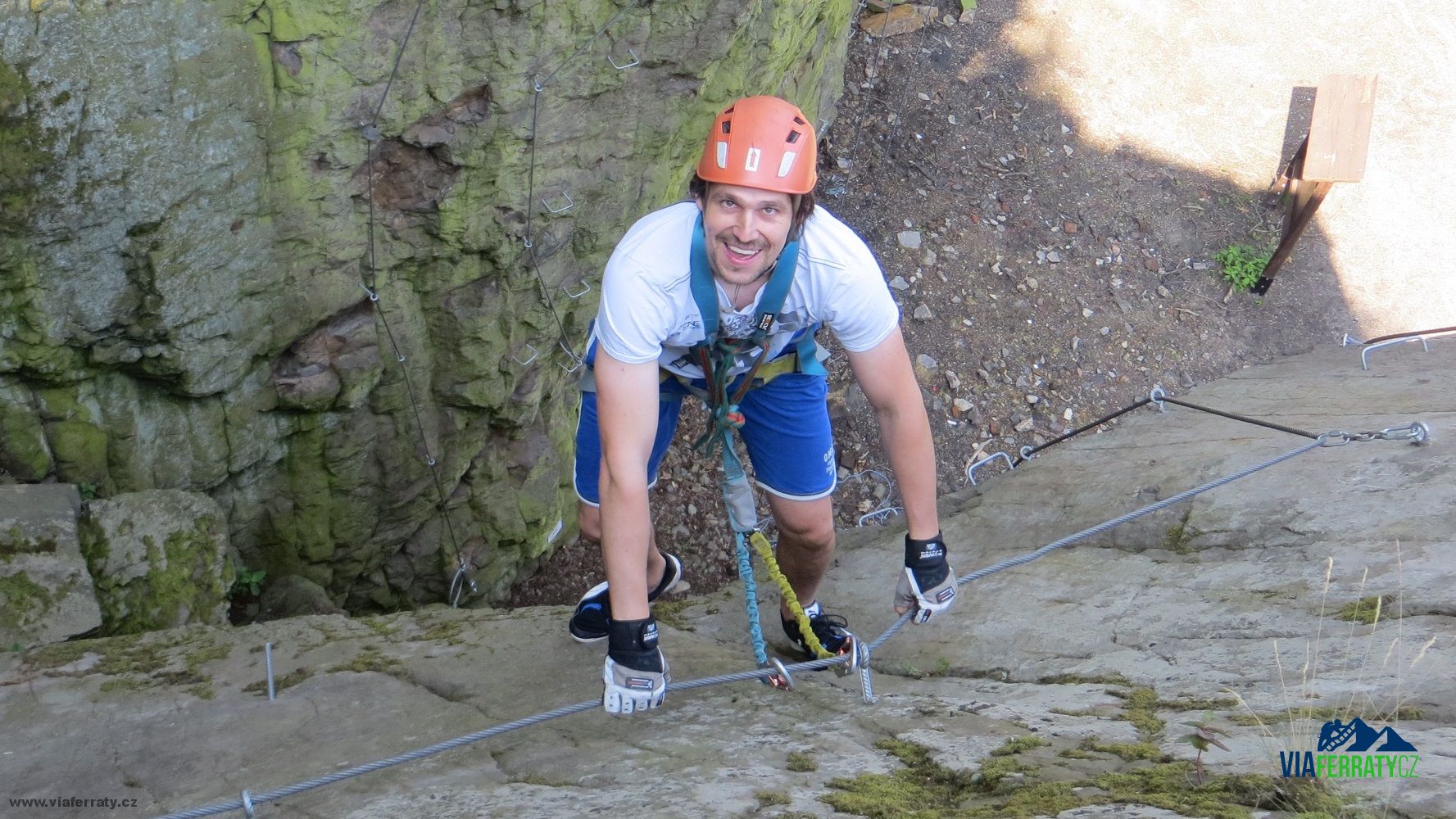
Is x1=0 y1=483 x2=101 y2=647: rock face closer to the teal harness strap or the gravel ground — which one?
the teal harness strap

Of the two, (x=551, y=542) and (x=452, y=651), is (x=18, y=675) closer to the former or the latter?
(x=452, y=651)

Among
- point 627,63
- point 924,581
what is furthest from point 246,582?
point 924,581

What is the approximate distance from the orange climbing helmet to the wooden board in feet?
20.8

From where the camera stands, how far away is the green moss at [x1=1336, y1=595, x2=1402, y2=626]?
3.10 metres

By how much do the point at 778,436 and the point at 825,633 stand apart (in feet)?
2.60

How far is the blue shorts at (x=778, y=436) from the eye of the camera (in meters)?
3.52

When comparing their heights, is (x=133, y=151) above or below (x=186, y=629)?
above

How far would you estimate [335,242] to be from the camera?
4508 mm

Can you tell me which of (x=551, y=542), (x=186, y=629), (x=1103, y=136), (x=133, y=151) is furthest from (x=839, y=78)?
(x=186, y=629)

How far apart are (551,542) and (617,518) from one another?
3802mm

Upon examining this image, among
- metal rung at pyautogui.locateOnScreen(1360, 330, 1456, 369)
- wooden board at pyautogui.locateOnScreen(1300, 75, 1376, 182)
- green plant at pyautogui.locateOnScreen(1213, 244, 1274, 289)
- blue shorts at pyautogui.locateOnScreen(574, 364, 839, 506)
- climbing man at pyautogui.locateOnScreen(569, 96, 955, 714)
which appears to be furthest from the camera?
green plant at pyautogui.locateOnScreen(1213, 244, 1274, 289)

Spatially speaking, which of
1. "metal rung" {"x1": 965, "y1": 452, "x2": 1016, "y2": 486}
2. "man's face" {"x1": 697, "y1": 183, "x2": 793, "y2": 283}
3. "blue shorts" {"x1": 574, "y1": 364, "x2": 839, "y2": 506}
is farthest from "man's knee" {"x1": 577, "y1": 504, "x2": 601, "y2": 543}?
"metal rung" {"x1": 965, "y1": 452, "x2": 1016, "y2": 486}

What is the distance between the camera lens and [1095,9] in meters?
9.84

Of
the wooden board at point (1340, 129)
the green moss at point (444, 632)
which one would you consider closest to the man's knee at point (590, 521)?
the green moss at point (444, 632)
